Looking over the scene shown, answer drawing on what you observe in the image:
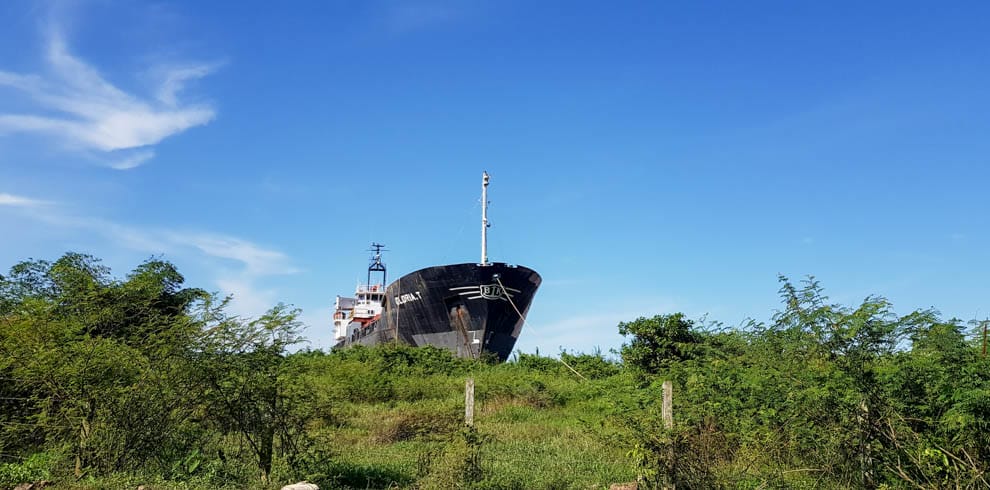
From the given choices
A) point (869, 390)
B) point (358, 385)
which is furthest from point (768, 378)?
point (358, 385)

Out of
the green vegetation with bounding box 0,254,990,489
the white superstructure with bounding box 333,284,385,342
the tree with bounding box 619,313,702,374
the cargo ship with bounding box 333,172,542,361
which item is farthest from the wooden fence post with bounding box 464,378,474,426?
the white superstructure with bounding box 333,284,385,342

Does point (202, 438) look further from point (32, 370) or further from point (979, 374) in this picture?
point (979, 374)

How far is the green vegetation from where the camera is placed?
7773 millimetres

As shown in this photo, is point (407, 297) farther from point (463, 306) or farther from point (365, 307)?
point (365, 307)

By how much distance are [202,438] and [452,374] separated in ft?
57.8

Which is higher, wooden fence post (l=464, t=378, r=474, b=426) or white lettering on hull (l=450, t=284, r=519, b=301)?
white lettering on hull (l=450, t=284, r=519, b=301)

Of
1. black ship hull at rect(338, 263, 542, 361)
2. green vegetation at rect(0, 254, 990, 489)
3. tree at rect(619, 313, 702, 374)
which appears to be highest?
black ship hull at rect(338, 263, 542, 361)

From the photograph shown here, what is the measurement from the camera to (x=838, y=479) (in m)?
8.07

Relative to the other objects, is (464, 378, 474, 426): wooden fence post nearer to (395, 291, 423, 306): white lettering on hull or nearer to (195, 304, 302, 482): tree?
(195, 304, 302, 482): tree

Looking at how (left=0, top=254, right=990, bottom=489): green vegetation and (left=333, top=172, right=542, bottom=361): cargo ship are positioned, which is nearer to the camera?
(left=0, top=254, right=990, bottom=489): green vegetation

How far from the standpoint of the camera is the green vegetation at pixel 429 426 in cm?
777

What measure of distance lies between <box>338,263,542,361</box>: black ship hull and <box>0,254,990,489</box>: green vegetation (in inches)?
856

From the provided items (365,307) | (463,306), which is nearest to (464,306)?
(463,306)

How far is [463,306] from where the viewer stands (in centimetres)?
3338
